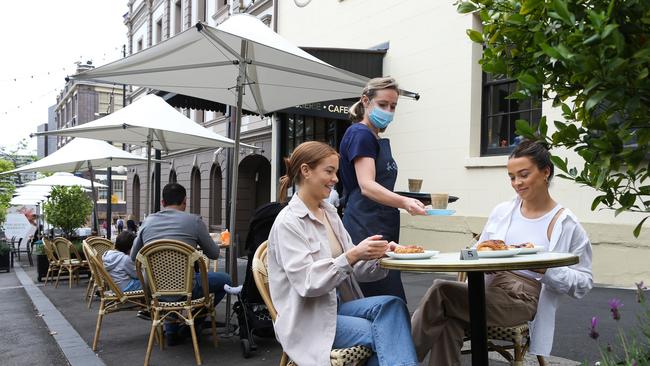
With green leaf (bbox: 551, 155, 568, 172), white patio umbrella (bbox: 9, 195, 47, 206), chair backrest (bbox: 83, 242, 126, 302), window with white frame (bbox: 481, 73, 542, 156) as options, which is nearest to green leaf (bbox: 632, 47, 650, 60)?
green leaf (bbox: 551, 155, 568, 172)

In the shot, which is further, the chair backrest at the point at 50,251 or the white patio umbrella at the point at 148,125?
the chair backrest at the point at 50,251

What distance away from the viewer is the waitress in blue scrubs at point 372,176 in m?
3.11

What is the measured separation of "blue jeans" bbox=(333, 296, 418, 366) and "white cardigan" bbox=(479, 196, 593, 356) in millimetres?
775

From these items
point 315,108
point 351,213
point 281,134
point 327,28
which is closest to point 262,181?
point 281,134

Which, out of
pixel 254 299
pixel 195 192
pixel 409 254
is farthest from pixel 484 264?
pixel 195 192

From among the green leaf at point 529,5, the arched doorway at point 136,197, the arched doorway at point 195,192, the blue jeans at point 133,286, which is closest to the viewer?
the green leaf at point 529,5

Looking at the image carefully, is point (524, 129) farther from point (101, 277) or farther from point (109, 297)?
point (101, 277)

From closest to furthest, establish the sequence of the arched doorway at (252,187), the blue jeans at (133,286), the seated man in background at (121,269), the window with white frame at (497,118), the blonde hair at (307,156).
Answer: the blonde hair at (307,156)
the blue jeans at (133,286)
the seated man in background at (121,269)
the window with white frame at (497,118)
the arched doorway at (252,187)

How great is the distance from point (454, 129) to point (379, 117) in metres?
6.37

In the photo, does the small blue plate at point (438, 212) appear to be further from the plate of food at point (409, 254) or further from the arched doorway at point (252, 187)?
the arched doorway at point (252, 187)

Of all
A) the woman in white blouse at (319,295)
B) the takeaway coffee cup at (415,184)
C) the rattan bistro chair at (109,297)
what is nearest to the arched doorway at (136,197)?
the rattan bistro chair at (109,297)

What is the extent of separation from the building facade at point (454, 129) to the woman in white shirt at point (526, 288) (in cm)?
475

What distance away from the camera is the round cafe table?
223cm

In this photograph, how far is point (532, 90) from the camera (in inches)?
71.0
